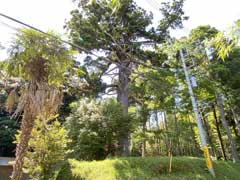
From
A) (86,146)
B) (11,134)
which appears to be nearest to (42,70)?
(86,146)

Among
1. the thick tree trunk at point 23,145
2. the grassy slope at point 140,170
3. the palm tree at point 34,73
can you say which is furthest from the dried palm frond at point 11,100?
the grassy slope at point 140,170

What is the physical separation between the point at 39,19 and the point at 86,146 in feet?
16.1

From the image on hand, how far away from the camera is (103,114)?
9664 millimetres

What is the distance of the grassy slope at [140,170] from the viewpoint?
6891 millimetres

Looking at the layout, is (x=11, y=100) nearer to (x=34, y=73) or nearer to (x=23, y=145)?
(x=34, y=73)

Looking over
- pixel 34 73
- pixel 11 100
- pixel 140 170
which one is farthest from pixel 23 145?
pixel 140 170

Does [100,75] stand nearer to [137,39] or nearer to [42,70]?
[137,39]

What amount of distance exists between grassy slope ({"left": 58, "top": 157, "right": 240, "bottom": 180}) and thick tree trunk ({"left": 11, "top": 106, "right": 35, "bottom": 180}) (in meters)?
2.45

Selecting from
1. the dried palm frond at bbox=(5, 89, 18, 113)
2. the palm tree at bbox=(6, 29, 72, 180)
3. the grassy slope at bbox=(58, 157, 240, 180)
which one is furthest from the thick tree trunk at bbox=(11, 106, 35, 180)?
the grassy slope at bbox=(58, 157, 240, 180)

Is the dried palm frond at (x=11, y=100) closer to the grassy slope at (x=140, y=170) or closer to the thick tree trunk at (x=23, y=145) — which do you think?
the thick tree trunk at (x=23, y=145)

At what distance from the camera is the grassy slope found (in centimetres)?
689

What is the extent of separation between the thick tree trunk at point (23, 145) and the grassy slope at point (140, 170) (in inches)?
96.4

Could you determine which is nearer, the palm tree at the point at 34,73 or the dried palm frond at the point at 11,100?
the palm tree at the point at 34,73

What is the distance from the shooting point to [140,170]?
713cm
